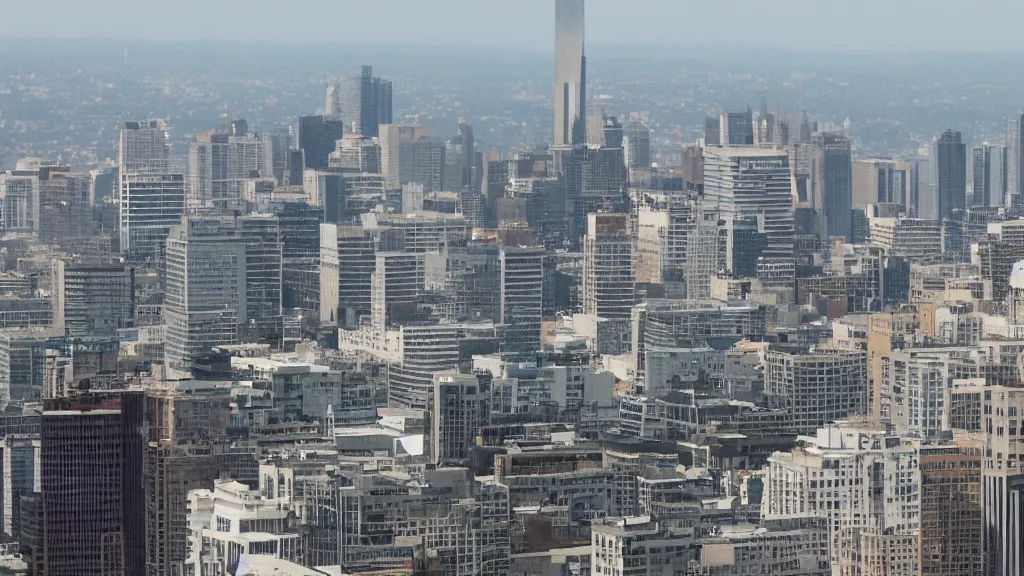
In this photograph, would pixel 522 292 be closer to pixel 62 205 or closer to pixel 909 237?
pixel 909 237

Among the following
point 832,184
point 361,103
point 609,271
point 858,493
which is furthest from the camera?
point 361,103

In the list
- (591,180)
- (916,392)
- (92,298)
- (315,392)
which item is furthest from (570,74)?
(916,392)

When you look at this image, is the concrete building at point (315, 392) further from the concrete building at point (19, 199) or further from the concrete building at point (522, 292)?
the concrete building at point (19, 199)

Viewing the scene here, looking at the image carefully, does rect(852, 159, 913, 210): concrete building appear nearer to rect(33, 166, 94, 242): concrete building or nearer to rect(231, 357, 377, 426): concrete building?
rect(33, 166, 94, 242): concrete building

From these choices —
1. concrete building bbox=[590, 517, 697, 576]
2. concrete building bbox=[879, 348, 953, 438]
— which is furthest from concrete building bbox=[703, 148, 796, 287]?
concrete building bbox=[590, 517, 697, 576]

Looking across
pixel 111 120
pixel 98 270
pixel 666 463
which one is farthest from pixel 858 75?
pixel 666 463

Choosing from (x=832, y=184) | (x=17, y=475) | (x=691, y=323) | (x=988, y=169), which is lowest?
(x=17, y=475)
